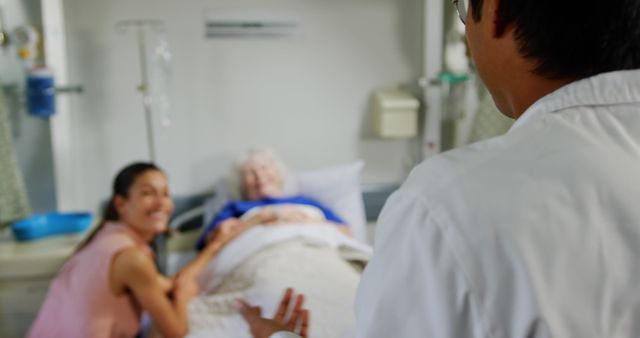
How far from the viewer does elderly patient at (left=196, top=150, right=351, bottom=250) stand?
277 cm

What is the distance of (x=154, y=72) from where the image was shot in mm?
3158

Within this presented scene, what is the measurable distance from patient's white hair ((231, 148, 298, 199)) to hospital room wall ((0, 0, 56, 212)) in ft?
2.69

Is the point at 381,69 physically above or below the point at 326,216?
above

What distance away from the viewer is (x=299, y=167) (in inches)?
136

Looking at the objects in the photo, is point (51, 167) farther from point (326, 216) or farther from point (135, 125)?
point (326, 216)

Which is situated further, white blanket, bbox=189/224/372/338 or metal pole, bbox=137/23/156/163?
metal pole, bbox=137/23/156/163

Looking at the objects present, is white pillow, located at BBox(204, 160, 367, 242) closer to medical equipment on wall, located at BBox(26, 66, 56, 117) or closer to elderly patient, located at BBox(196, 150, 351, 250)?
elderly patient, located at BBox(196, 150, 351, 250)

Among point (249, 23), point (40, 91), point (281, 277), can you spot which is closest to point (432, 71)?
point (249, 23)

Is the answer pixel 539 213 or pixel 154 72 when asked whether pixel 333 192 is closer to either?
pixel 154 72

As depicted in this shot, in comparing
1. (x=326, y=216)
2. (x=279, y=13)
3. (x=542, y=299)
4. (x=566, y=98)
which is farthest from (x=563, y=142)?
(x=279, y=13)

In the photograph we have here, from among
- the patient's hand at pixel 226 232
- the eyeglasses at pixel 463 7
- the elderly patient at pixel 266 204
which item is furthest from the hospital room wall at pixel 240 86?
the eyeglasses at pixel 463 7

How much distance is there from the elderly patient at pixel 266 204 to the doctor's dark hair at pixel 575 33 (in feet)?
6.47

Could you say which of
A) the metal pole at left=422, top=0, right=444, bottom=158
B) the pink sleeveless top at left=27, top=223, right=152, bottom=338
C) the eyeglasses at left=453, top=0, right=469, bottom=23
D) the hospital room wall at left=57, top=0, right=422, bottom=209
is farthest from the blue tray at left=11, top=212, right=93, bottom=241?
the eyeglasses at left=453, top=0, right=469, bottom=23

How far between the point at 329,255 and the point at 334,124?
120cm
